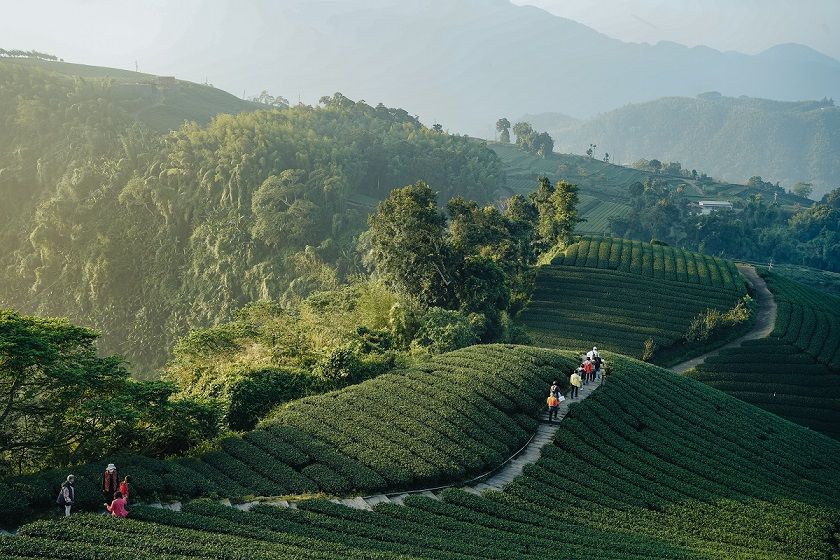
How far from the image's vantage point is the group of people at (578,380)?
1215 inches

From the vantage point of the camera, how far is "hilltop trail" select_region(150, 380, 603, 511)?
73.1ft

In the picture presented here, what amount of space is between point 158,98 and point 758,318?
352 ft

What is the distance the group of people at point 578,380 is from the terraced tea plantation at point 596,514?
31.7 inches

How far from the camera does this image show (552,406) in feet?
102

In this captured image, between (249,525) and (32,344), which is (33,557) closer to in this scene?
Answer: (249,525)

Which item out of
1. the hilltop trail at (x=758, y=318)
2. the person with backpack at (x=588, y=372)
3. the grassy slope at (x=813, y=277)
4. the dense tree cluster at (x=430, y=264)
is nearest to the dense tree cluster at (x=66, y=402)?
the person with backpack at (x=588, y=372)

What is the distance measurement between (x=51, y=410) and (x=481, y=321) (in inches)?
1284

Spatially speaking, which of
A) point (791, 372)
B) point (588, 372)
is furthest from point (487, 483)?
point (791, 372)

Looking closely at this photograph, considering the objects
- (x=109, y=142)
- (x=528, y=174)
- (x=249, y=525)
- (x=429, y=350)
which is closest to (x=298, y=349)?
(x=429, y=350)

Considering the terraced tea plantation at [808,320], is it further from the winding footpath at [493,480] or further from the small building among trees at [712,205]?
the small building among trees at [712,205]

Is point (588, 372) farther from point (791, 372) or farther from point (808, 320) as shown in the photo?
point (808, 320)

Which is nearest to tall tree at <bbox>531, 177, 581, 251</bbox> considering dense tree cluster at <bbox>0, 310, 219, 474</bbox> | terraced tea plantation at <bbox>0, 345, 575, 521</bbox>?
terraced tea plantation at <bbox>0, 345, 575, 521</bbox>

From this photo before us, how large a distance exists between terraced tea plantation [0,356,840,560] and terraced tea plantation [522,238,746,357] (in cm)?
2158

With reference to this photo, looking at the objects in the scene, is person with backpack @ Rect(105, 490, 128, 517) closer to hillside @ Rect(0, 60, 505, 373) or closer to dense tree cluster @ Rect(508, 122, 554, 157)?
hillside @ Rect(0, 60, 505, 373)
